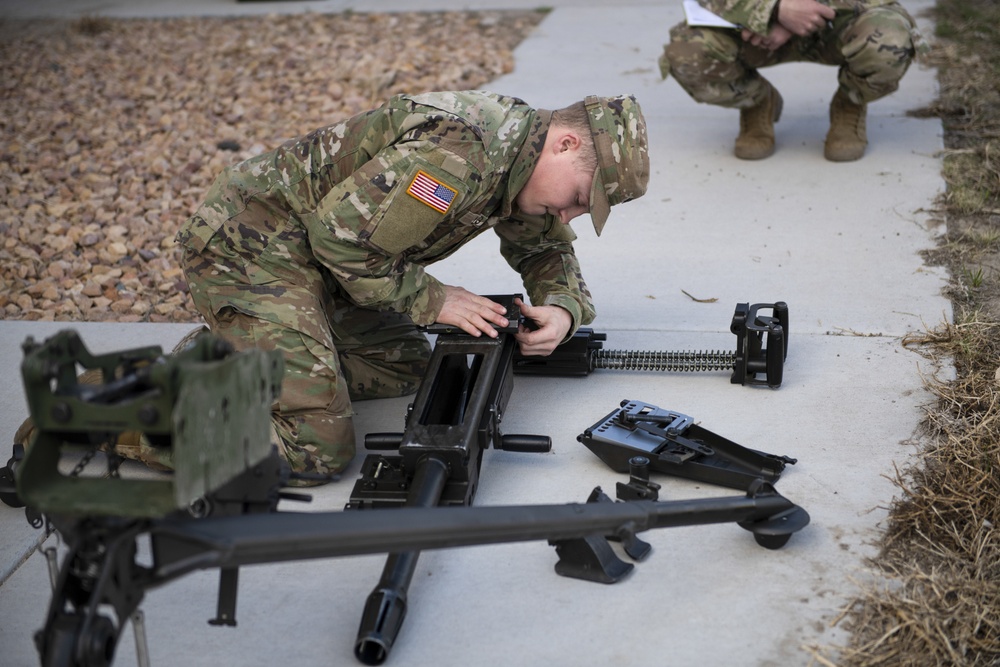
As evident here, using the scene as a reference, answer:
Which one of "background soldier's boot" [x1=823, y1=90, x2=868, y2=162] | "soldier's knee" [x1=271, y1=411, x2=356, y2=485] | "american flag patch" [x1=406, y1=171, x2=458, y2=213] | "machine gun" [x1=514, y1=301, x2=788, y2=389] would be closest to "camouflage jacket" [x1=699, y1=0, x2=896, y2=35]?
"background soldier's boot" [x1=823, y1=90, x2=868, y2=162]

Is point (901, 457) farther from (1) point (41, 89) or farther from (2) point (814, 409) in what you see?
(1) point (41, 89)

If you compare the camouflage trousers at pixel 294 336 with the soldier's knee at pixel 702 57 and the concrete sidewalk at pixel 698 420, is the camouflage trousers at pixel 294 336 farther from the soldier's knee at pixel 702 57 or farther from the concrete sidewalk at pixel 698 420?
the soldier's knee at pixel 702 57

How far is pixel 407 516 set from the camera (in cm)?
192

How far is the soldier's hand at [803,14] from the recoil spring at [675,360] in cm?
225

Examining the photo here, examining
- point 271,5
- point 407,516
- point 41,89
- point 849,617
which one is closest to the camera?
point 407,516

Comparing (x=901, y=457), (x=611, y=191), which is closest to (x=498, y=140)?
(x=611, y=191)

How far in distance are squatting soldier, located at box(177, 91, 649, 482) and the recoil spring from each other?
25 cm

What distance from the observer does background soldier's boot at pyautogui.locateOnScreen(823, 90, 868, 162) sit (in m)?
5.43

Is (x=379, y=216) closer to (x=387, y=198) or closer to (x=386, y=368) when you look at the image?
(x=387, y=198)

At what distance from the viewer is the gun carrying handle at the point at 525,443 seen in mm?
2992

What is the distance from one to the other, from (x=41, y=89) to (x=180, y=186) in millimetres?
2398

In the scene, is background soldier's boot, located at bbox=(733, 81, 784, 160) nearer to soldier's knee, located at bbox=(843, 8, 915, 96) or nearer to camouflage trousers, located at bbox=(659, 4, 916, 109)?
camouflage trousers, located at bbox=(659, 4, 916, 109)

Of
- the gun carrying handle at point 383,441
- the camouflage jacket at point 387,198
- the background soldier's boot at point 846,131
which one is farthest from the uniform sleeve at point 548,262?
the background soldier's boot at point 846,131

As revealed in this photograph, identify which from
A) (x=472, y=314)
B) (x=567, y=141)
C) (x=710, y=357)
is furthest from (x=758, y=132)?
(x=472, y=314)
